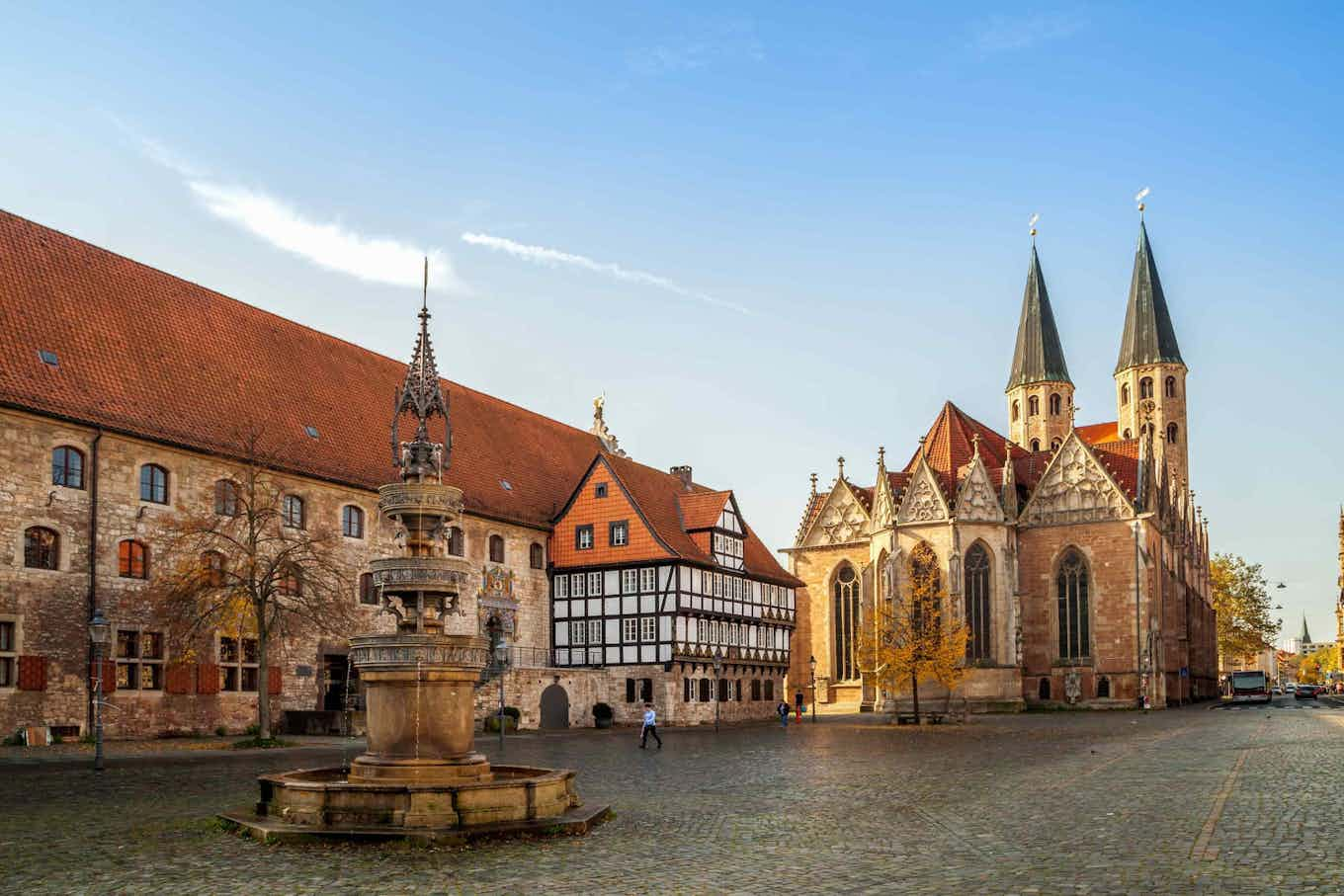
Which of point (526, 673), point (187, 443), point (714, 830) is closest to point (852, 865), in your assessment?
point (714, 830)

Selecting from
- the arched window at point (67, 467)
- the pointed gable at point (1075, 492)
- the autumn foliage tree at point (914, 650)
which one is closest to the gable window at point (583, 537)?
the autumn foliage tree at point (914, 650)

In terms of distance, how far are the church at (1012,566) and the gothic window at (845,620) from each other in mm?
79

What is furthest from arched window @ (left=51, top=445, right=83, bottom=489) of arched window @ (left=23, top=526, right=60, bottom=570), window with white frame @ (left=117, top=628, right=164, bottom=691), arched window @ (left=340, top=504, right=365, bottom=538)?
arched window @ (left=340, top=504, right=365, bottom=538)

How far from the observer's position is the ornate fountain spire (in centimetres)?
1716

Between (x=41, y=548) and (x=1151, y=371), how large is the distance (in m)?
82.0

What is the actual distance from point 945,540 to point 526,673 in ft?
94.0

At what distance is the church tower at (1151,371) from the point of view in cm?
9406

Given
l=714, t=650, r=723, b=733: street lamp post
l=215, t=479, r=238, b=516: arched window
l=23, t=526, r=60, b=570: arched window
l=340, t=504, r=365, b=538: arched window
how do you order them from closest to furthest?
l=23, t=526, r=60, b=570: arched window, l=215, t=479, r=238, b=516: arched window, l=340, t=504, r=365, b=538: arched window, l=714, t=650, r=723, b=733: street lamp post

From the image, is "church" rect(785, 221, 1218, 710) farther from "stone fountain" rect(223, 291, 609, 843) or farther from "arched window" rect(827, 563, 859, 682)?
"stone fountain" rect(223, 291, 609, 843)

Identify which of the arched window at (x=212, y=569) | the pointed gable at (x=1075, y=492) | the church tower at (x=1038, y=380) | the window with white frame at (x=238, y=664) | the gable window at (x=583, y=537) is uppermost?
the church tower at (x=1038, y=380)

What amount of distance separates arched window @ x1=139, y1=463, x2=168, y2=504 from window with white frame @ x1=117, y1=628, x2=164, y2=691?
11.9 ft

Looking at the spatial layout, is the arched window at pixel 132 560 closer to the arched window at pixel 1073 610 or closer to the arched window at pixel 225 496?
the arched window at pixel 225 496

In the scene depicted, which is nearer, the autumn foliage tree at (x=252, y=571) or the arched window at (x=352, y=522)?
the autumn foliage tree at (x=252, y=571)

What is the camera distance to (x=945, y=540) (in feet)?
215
